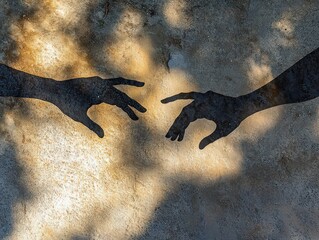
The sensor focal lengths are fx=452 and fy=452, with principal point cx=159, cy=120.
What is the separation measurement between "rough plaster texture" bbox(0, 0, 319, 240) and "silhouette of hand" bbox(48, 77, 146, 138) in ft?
0.23

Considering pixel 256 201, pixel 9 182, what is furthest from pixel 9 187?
pixel 256 201

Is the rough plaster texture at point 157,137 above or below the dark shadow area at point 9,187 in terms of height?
above

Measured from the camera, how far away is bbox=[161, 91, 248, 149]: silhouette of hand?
4.55m

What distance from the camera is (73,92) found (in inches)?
178

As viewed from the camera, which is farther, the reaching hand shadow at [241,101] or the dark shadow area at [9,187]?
the reaching hand shadow at [241,101]

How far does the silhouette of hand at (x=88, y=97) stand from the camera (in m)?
4.49

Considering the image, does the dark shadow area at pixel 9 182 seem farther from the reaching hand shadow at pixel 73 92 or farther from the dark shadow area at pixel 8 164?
the reaching hand shadow at pixel 73 92

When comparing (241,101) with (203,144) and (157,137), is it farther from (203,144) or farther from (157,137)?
(157,137)

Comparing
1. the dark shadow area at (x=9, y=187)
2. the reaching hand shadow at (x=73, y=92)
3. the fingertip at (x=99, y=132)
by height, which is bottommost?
the dark shadow area at (x=9, y=187)

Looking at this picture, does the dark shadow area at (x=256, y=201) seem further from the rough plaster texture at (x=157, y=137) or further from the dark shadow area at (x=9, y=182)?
the dark shadow area at (x=9, y=182)

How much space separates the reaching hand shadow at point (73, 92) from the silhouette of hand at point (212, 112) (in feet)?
1.31

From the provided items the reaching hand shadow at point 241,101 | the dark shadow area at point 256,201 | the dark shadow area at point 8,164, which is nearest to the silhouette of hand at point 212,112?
the reaching hand shadow at point 241,101

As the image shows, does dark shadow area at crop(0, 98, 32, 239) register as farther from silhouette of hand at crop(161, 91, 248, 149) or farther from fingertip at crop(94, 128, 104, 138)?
silhouette of hand at crop(161, 91, 248, 149)

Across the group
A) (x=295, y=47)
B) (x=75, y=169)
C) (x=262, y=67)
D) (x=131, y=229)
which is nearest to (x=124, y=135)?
(x=75, y=169)
